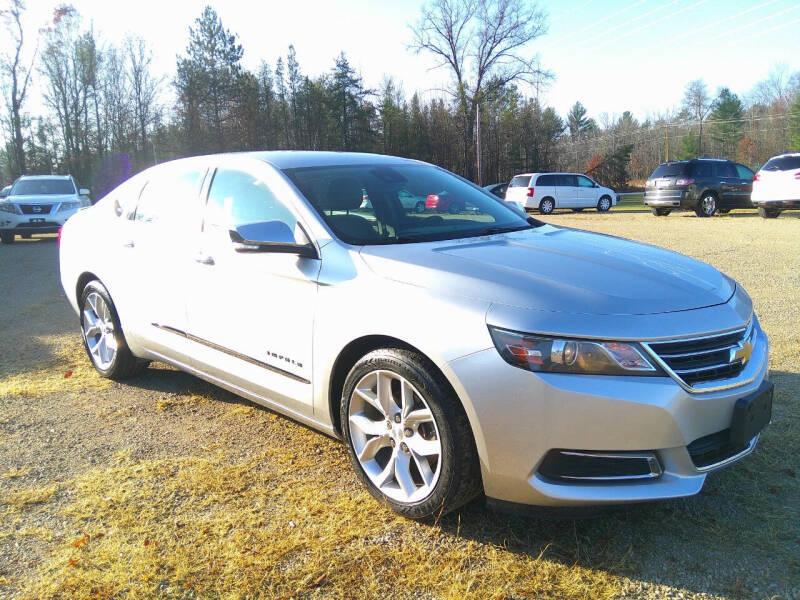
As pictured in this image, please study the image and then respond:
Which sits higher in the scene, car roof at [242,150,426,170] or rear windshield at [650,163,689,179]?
rear windshield at [650,163,689,179]

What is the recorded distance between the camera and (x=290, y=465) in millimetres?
3346

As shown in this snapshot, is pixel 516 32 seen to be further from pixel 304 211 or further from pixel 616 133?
pixel 304 211

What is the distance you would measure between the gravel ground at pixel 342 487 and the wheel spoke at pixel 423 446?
0.35m

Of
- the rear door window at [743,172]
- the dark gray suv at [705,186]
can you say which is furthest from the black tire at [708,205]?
the rear door window at [743,172]

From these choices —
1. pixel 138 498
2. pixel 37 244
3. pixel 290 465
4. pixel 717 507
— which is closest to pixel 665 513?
pixel 717 507

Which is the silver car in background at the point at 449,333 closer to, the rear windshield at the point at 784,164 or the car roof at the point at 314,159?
the car roof at the point at 314,159

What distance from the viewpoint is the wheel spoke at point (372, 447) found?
2.82 meters

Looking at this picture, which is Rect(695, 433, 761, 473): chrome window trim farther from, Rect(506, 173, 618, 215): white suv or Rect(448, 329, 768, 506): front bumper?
Rect(506, 173, 618, 215): white suv

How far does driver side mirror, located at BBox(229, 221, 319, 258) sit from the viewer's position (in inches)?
119

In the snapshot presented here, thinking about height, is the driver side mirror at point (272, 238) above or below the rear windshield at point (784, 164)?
below

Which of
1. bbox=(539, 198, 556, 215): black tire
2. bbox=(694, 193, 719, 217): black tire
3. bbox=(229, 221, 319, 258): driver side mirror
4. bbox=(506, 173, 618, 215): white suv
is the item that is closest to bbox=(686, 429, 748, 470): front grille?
bbox=(229, 221, 319, 258): driver side mirror

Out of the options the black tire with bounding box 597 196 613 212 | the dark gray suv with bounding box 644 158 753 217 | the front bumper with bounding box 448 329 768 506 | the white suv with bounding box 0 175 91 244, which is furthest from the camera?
the black tire with bounding box 597 196 613 212

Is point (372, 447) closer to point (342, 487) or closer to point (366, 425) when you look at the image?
point (366, 425)

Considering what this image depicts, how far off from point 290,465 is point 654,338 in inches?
78.2
